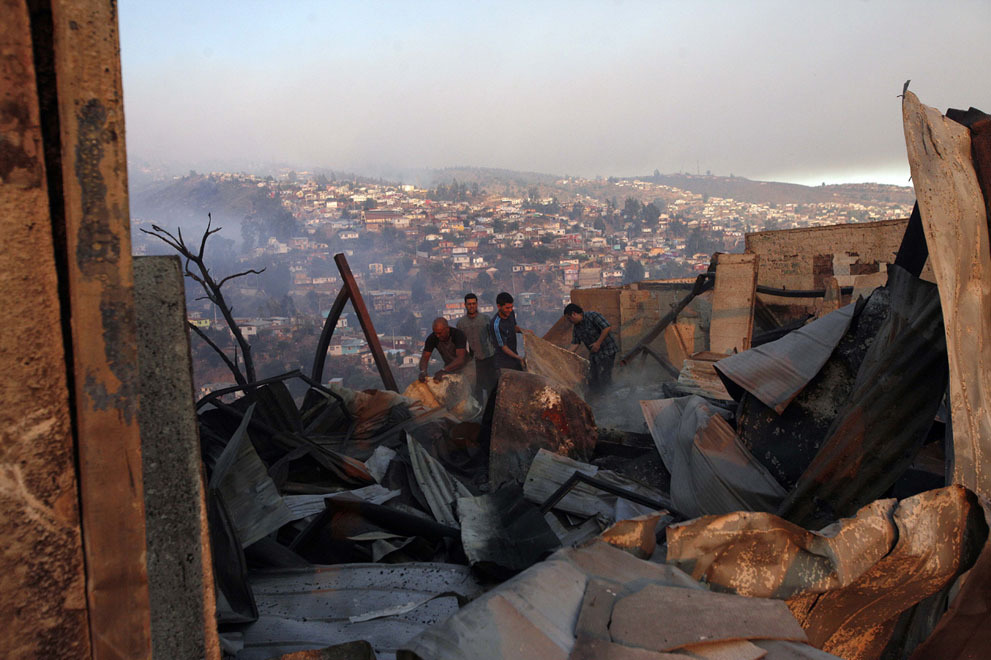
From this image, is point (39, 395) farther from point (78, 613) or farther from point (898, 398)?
point (898, 398)

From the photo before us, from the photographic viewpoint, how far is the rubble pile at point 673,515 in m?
1.74

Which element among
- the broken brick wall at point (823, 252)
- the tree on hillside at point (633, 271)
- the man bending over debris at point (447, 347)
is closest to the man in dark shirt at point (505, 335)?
the man bending over debris at point (447, 347)

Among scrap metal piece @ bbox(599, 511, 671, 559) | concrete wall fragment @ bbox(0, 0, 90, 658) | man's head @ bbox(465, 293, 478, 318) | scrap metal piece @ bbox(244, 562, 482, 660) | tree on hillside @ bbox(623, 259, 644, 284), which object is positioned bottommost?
tree on hillside @ bbox(623, 259, 644, 284)

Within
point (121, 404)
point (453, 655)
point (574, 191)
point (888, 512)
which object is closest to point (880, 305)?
point (888, 512)

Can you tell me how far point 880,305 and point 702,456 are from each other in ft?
4.08

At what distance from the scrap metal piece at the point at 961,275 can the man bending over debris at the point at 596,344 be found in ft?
17.6

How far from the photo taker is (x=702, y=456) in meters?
3.54

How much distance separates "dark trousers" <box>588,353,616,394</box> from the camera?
314 inches

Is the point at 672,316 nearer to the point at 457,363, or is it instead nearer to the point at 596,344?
the point at 596,344

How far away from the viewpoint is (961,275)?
2402 millimetres

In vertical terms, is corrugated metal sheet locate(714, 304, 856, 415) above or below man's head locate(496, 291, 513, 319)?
above

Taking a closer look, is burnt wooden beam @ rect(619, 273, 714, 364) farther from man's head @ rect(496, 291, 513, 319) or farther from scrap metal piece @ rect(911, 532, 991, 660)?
scrap metal piece @ rect(911, 532, 991, 660)

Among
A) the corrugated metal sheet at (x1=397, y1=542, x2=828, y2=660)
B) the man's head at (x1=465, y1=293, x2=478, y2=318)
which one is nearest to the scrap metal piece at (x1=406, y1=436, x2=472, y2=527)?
the corrugated metal sheet at (x1=397, y1=542, x2=828, y2=660)

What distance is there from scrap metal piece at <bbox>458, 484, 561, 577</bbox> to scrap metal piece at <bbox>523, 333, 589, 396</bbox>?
3.98m
